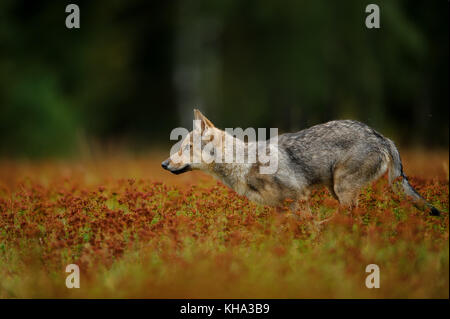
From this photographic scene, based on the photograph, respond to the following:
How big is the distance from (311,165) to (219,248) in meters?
1.89

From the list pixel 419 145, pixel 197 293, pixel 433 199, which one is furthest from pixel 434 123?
pixel 197 293

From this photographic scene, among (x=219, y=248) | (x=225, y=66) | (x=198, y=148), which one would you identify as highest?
(x=225, y=66)

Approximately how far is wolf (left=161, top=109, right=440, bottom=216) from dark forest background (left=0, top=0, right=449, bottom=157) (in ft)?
20.3

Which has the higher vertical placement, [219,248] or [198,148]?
[198,148]

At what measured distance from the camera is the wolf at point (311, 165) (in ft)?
19.8

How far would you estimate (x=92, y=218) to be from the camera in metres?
5.91

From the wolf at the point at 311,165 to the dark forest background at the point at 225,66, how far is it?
6.18 m

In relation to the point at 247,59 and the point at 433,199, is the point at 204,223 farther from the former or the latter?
the point at 247,59

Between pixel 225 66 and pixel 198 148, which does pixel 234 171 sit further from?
pixel 225 66

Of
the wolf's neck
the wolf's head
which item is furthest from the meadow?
the wolf's head

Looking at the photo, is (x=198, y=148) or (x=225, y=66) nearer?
(x=198, y=148)

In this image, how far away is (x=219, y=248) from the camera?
16.7 feet

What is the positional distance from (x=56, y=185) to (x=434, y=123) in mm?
12317

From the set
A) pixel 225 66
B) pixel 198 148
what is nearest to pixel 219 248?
pixel 198 148
